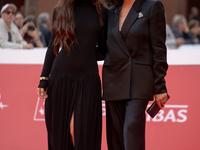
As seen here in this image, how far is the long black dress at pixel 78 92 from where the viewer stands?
2.75 metres

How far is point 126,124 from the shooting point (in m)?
2.67

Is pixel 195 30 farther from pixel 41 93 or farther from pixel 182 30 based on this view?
pixel 41 93

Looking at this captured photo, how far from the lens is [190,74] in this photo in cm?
401

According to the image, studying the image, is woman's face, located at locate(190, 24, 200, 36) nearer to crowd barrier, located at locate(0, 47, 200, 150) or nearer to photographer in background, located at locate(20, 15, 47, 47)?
photographer in background, located at locate(20, 15, 47, 47)

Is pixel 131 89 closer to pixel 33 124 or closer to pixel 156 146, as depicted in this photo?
pixel 156 146

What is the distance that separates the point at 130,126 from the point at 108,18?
1.00 m

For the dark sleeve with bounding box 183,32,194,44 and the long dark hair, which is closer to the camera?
the long dark hair

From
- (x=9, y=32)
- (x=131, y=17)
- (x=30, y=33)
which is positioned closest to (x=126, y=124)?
(x=131, y=17)

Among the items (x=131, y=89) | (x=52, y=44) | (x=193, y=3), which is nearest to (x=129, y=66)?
(x=131, y=89)

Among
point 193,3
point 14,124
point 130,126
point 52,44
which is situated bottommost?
point 14,124

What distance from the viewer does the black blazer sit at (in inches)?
105

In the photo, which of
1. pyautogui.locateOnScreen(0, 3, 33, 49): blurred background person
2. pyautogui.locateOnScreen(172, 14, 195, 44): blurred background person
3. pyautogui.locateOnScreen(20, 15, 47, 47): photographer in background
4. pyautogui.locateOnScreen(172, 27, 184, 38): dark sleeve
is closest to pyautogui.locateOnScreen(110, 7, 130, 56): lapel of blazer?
pyautogui.locateOnScreen(0, 3, 33, 49): blurred background person

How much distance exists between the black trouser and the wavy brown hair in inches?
25.7

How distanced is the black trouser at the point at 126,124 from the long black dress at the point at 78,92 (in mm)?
138
